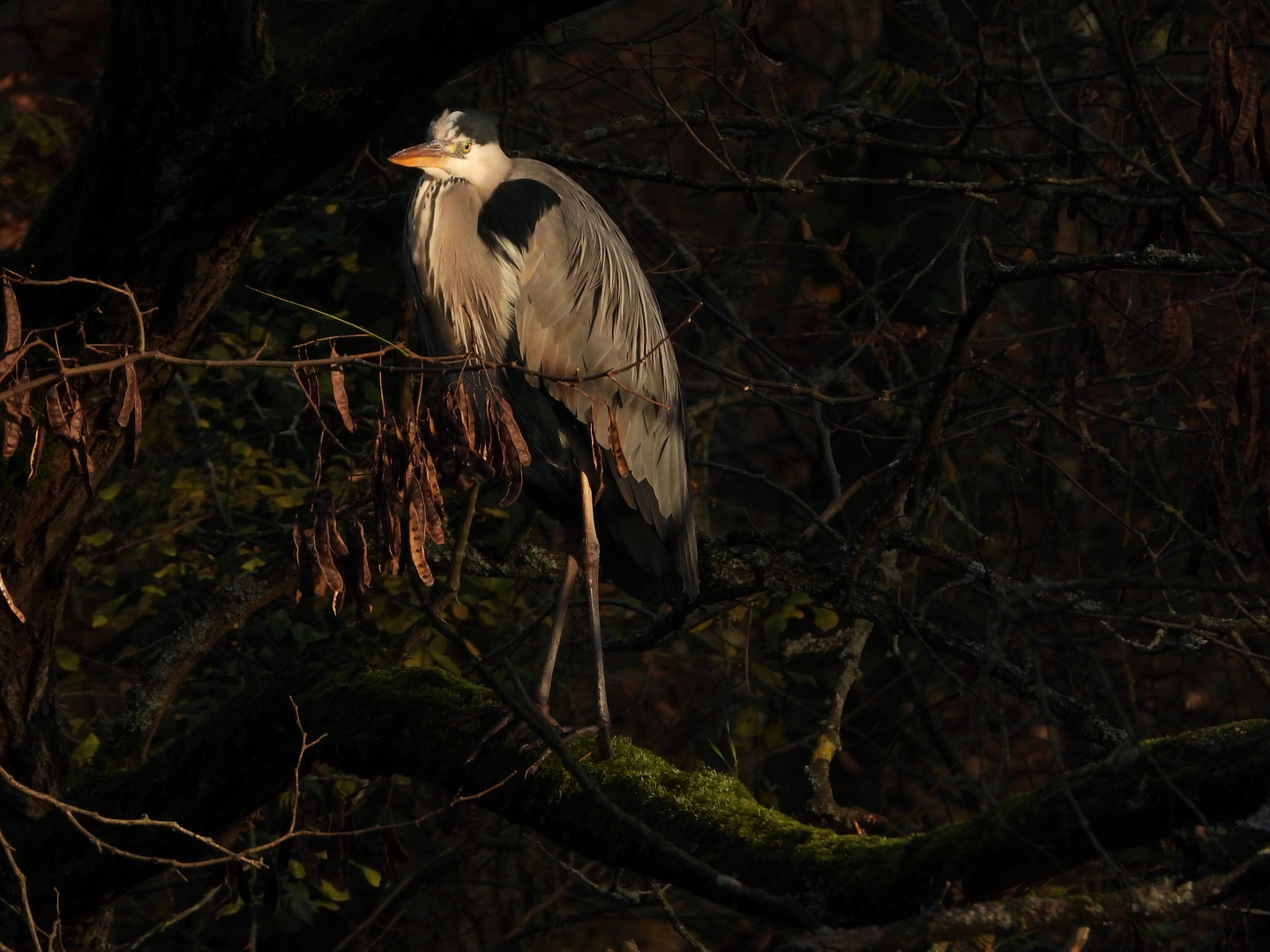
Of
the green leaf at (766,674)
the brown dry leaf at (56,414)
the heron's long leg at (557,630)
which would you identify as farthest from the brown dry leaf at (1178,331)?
the green leaf at (766,674)

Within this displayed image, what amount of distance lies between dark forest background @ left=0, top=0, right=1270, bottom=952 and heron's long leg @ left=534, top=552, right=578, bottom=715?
10 centimetres

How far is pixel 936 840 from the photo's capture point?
78.2 inches

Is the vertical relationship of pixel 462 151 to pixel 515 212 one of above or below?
above

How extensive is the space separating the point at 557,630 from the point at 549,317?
871mm

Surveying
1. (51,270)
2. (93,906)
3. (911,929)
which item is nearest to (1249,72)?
(911,929)

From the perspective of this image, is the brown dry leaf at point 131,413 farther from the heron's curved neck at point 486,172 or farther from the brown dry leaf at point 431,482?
the heron's curved neck at point 486,172

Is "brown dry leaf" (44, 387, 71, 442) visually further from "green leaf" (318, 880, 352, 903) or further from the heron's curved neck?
"green leaf" (318, 880, 352, 903)

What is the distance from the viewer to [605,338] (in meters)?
4.02

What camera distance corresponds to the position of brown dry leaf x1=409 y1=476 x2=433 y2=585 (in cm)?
237

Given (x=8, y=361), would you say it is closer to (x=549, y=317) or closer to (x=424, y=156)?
(x=424, y=156)

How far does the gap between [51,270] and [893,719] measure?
4.38 meters

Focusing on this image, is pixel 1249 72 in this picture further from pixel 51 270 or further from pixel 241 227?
pixel 51 270

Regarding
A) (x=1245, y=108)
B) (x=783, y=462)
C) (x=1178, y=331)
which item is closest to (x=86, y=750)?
(x=1178, y=331)

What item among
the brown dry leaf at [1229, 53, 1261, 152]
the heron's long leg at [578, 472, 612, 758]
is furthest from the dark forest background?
the heron's long leg at [578, 472, 612, 758]
